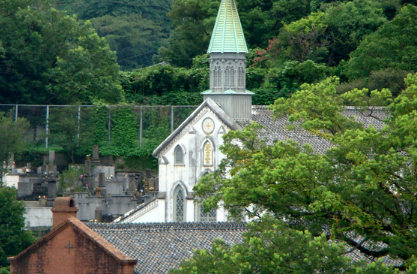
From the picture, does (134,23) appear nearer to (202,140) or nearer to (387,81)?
(387,81)

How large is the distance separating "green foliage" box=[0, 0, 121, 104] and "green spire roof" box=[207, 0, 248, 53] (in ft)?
58.8

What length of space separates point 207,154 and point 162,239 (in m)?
16.7

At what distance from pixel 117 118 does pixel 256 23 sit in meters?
16.4

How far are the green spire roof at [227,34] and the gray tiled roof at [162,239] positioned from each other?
727 inches

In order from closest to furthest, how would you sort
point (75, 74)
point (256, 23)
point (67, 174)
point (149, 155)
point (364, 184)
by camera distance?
point (364, 184), point (67, 174), point (149, 155), point (75, 74), point (256, 23)

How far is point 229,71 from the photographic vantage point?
5003cm

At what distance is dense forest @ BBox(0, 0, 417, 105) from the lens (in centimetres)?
6325

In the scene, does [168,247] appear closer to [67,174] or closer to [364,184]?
[364,184]

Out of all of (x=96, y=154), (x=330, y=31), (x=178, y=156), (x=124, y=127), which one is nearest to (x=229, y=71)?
(x=178, y=156)

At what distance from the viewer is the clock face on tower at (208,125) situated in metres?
48.8

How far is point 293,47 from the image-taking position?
68.8 meters

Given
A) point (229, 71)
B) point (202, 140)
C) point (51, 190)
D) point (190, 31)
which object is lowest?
point (51, 190)

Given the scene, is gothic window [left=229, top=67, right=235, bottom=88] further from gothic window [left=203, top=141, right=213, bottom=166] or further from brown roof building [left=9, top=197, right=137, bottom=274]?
brown roof building [left=9, top=197, right=137, bottom=274]

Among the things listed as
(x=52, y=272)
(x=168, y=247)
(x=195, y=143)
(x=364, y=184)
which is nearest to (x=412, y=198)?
(x=364, y=184)
